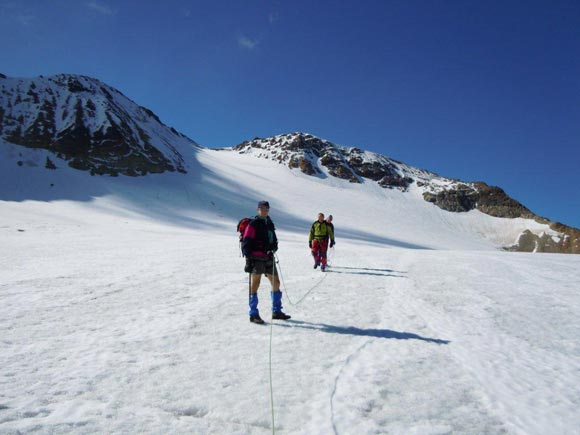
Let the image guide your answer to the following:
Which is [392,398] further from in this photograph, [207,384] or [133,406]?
[133,406]

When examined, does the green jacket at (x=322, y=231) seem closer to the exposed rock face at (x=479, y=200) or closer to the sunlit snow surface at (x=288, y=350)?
the sunlit snow surface at (x=288, y=350)

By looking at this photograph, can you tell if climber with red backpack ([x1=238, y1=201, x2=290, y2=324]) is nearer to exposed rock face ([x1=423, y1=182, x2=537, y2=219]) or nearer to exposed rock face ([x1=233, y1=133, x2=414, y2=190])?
exposed rock face ([x1=233, y1=133, x2=414, y2=190])

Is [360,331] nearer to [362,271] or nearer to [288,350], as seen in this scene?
[288,350]

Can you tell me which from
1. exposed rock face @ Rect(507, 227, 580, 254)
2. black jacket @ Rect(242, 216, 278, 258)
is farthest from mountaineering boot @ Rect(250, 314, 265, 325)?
exposed rock face @ Rect(507, 227, 580, 254)

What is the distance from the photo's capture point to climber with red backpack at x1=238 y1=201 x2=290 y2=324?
676 centimetres

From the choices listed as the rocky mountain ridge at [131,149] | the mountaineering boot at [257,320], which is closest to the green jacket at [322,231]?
the mountaineering boot at [257,320]

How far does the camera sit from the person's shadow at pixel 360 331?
6.00m

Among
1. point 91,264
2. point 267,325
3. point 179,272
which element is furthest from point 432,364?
point 91,264

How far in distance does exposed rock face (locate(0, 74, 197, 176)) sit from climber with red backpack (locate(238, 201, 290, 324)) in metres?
72.1

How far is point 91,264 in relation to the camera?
40.8 feet

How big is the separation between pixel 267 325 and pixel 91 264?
29.2 ft

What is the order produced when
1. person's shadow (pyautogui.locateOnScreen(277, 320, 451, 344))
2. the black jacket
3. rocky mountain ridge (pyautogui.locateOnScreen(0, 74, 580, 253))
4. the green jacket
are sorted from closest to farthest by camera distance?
1. person's shadow (pyautogui.locateOnScreen(277, 320, 451, 344))
2. the black jacket
3. the green jacket
4. rocky mountain ridge (pyautogui.locateOnScreen(0, 74, 580, 253))

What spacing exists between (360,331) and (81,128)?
90475 mm

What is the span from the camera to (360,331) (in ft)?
20.6
